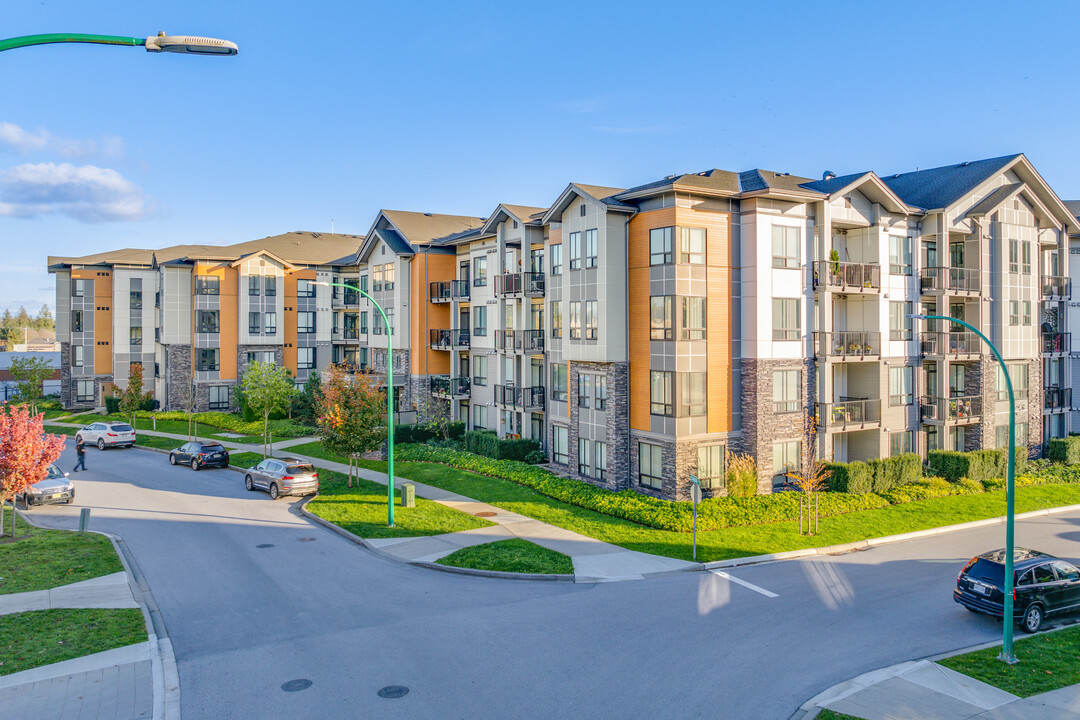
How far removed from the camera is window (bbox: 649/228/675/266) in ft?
86.6

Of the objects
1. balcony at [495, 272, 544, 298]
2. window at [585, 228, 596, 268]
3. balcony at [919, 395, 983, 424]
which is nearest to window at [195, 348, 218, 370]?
balcony at [495, 272, 544, 298]

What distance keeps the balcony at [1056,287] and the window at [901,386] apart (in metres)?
10.4

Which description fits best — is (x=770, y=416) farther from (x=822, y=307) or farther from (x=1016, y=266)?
(x=1016, y=266)

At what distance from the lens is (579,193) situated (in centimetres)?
2850

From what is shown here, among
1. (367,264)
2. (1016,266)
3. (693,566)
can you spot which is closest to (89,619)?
(693,566)

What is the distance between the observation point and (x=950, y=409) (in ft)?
106

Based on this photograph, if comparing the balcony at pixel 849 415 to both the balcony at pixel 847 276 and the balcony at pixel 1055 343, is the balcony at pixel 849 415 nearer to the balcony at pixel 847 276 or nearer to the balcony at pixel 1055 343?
the balcony at pixel 847 276

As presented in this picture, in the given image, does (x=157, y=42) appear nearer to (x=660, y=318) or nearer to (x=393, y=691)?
(x=393, y=691)

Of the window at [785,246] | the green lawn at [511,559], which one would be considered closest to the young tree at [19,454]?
the green lawn at [511,559]

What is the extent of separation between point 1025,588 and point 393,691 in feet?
43.6

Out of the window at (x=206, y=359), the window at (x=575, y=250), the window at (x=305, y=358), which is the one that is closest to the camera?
the window at (x=575, y=250)

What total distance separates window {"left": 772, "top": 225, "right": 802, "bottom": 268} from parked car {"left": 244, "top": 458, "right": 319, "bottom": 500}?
65.1 ft

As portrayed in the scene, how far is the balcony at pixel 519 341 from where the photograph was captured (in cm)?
3472

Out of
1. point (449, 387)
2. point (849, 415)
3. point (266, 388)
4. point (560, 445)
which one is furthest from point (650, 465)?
point (266, 388)
